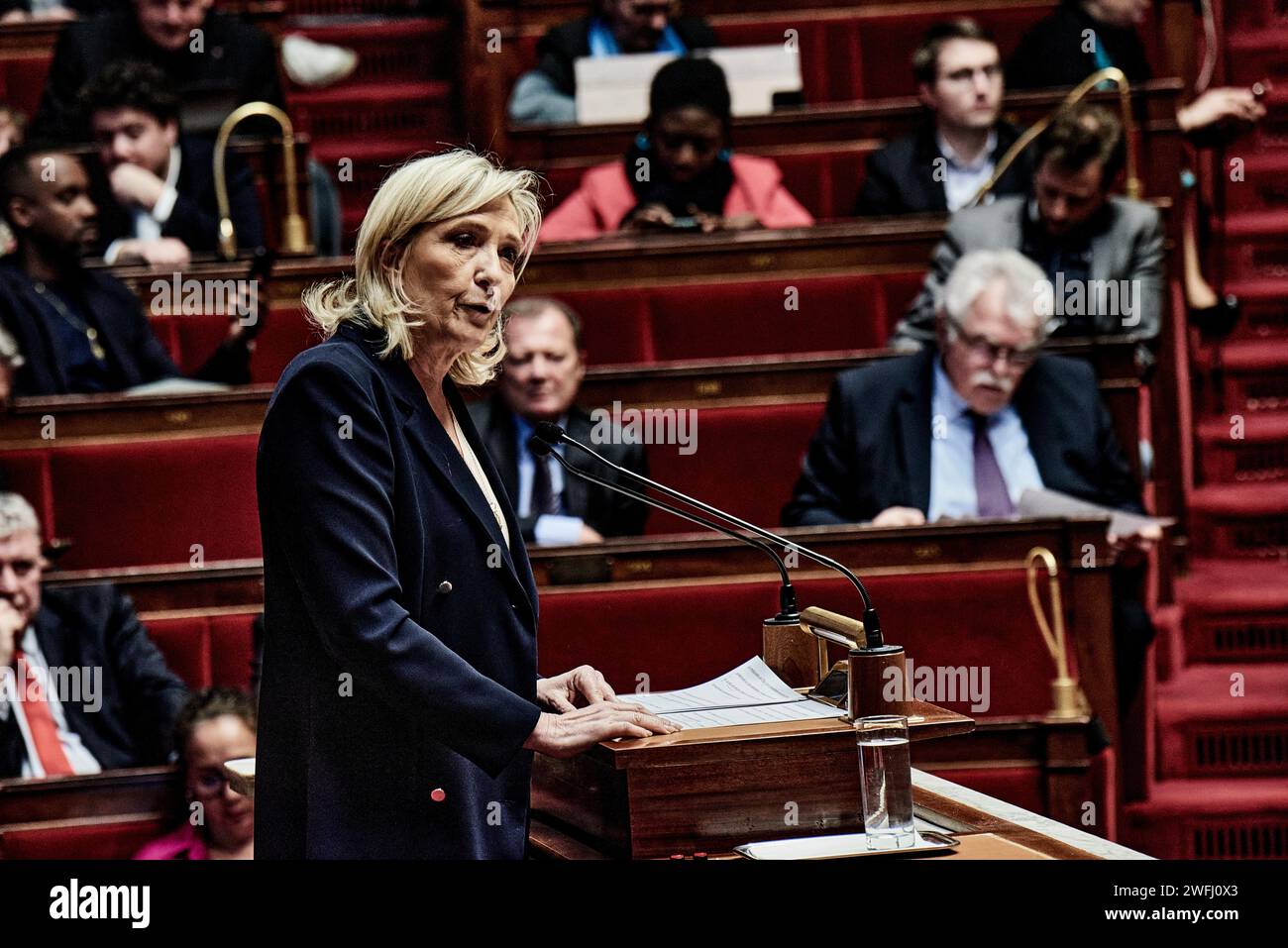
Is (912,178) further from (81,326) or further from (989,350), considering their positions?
(81,326)

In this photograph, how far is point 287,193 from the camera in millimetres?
2100

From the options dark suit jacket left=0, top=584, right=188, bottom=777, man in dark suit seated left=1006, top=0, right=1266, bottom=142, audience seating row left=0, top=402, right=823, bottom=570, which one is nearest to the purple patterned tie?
audience seating row left=0, top=402, right=823, bottom=570

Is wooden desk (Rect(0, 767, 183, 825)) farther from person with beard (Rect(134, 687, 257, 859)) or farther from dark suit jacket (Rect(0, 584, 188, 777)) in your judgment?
dark suit jacket (Rect(0, 584, 188, 777))

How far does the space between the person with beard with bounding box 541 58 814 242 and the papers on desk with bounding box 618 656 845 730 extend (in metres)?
1.13

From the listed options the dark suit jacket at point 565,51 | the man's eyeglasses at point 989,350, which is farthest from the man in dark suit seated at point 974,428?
the dark suit jacket at point 565,51

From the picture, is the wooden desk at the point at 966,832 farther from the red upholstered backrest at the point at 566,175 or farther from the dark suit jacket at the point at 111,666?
the red upholstered backrest at the point at 566,175

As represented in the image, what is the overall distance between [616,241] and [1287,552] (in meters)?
0.72

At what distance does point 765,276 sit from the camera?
1885 millimetres

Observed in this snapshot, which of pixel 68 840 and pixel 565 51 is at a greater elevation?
pixel 565 51

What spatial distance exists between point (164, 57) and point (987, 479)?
46.7 inches

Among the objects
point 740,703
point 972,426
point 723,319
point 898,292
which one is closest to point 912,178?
point 898,292
